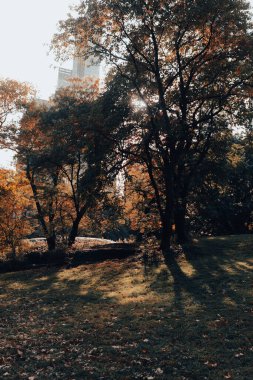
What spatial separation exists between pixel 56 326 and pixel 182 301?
4.71 m

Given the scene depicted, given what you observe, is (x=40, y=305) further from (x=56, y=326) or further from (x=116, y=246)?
(x=116, y=246)

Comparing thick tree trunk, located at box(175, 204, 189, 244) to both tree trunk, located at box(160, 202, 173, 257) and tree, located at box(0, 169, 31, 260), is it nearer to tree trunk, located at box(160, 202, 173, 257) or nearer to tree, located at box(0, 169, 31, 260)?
tree trunk, located at box(160, 202, 173, 257)

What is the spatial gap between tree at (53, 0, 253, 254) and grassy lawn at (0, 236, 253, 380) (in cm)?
575

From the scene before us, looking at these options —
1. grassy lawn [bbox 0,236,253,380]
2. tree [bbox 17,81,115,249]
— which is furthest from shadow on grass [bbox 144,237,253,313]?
tree [bbox 17,81,115,249]

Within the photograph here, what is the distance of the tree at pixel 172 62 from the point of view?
20547mm

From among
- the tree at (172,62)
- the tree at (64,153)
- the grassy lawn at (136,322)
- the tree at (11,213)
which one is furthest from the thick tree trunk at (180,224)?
the tree at (11,213)

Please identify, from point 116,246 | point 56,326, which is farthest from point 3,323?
point 116,246

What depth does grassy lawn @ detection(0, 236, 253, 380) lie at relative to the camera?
920cm

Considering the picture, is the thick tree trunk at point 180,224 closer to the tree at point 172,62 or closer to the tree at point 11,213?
the tree at point 172,62

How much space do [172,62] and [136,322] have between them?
1645 centimetres

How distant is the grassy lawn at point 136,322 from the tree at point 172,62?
575 cm

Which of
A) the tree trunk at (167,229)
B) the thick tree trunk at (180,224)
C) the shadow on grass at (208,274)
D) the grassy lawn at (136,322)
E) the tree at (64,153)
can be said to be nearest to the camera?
the grassy lawn at (136,322)

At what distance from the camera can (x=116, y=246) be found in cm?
2794

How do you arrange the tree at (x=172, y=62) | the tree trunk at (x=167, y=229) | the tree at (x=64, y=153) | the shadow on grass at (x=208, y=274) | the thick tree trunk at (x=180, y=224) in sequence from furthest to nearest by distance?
the thick tree trunk at (x=180, y=224), the tree trunk at (x=167, y=229), the tree at (x=64, y=153), the tree at (x=172, y=62), the shadow on grass at (x=208, y=274)
